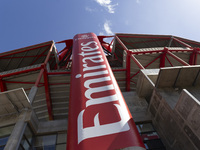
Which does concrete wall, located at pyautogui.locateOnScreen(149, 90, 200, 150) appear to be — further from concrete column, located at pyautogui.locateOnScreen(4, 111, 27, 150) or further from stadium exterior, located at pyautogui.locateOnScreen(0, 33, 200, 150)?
concrete column, located at pyautogui.locateOnScreen(4, 111, 27, 150)

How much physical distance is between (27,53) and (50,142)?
15.8 m

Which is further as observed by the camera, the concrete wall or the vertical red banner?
the concrete wall

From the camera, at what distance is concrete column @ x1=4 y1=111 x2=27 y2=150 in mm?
5297

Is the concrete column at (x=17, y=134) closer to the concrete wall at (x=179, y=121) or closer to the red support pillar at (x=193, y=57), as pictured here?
the concrete wall at (x=179, y=121)

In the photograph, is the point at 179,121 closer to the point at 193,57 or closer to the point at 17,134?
the point at 17,134

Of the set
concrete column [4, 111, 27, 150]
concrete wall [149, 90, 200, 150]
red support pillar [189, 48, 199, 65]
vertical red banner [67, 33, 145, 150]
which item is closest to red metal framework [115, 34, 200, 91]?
red support pillar [189, 48, 199, 65]

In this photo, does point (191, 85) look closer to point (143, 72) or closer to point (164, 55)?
point (143, 72)

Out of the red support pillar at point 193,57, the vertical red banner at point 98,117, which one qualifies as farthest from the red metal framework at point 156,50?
the vertical red banner at point 98,117

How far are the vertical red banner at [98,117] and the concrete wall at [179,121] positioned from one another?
2.25m

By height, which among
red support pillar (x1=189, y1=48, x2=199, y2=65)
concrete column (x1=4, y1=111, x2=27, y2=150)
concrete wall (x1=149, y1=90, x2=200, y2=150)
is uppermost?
red support pillar (x1=189, y1=48, x2=199, y2=65)

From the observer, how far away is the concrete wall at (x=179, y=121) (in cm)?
454

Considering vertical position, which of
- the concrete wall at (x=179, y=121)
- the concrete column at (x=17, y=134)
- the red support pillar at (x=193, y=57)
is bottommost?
the concrete column at (x=17, y=134)

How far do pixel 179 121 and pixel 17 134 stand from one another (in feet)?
23.9

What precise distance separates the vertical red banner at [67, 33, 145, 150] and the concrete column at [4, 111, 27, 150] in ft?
9.12
